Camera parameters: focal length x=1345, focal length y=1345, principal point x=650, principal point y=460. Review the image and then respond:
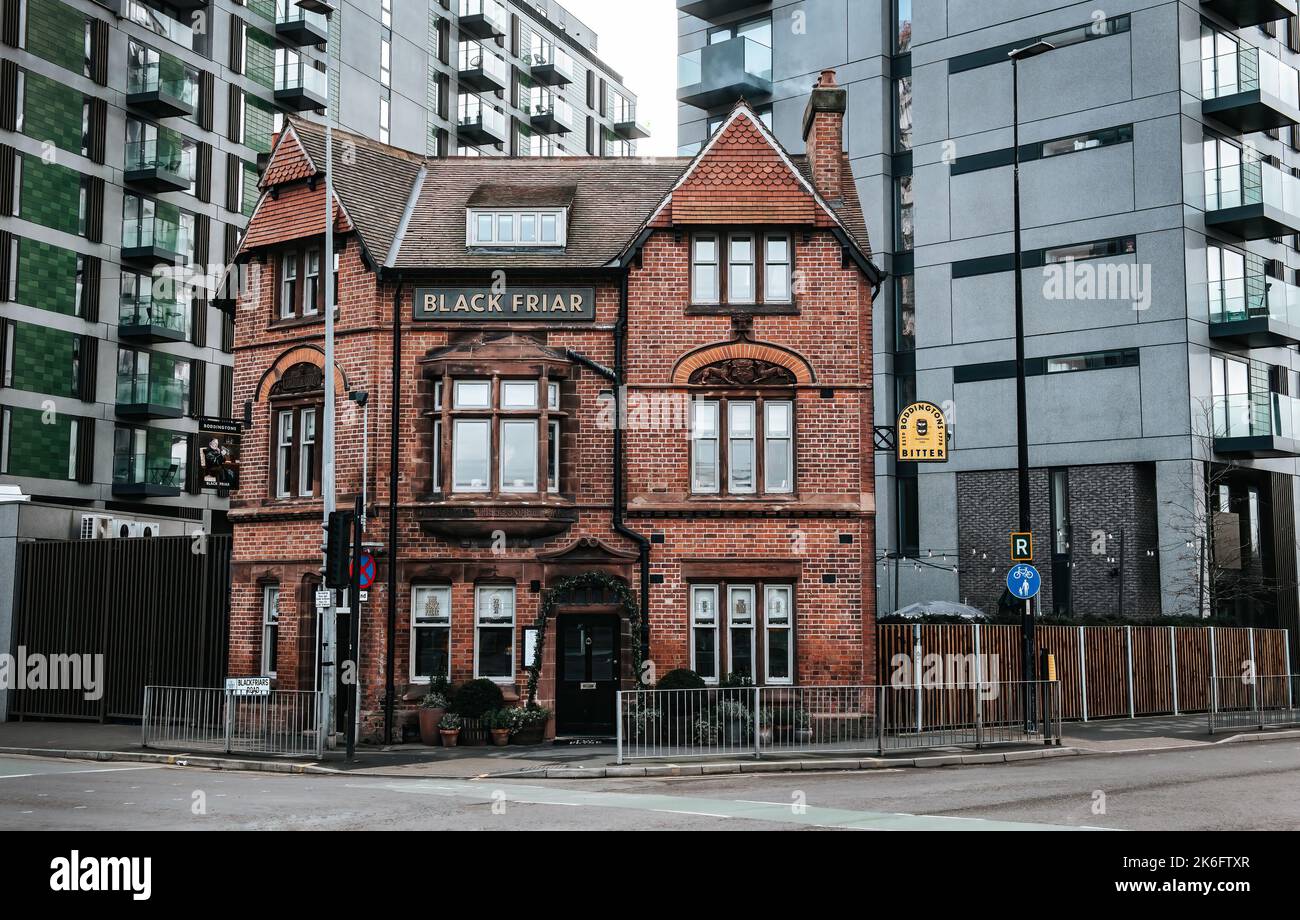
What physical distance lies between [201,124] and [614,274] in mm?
36248

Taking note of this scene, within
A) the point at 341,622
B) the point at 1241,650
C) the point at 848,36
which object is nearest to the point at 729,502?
the point at 341,622

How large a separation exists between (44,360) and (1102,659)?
38180mm

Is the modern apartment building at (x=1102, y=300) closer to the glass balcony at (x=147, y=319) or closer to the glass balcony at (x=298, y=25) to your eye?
the glass balcony at (x=298, y=25)

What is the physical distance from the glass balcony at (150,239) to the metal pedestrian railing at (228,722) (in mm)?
31369

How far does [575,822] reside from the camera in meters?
13.0

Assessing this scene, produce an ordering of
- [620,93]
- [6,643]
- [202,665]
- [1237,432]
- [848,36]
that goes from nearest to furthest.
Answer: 1. [202,665]
2. [6,643]
3. [1237,432]
4. [848,36]
5. [620,93]

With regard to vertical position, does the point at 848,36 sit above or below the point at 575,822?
above

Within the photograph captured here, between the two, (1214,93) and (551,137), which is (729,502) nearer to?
(1214,93)

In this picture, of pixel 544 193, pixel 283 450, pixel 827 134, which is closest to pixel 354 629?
pixel 283 450

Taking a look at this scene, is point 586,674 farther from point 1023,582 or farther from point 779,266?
point 779,266

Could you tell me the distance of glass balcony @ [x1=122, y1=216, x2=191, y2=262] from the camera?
51844 mm

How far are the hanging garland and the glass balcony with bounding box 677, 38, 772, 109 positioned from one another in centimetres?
2992

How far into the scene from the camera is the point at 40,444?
48.4 metres

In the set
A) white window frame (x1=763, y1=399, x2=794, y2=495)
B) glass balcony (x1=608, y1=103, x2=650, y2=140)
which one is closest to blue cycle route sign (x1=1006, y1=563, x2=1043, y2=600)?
white window frame (x1=763, y1=399, x2=794, y2=495)
